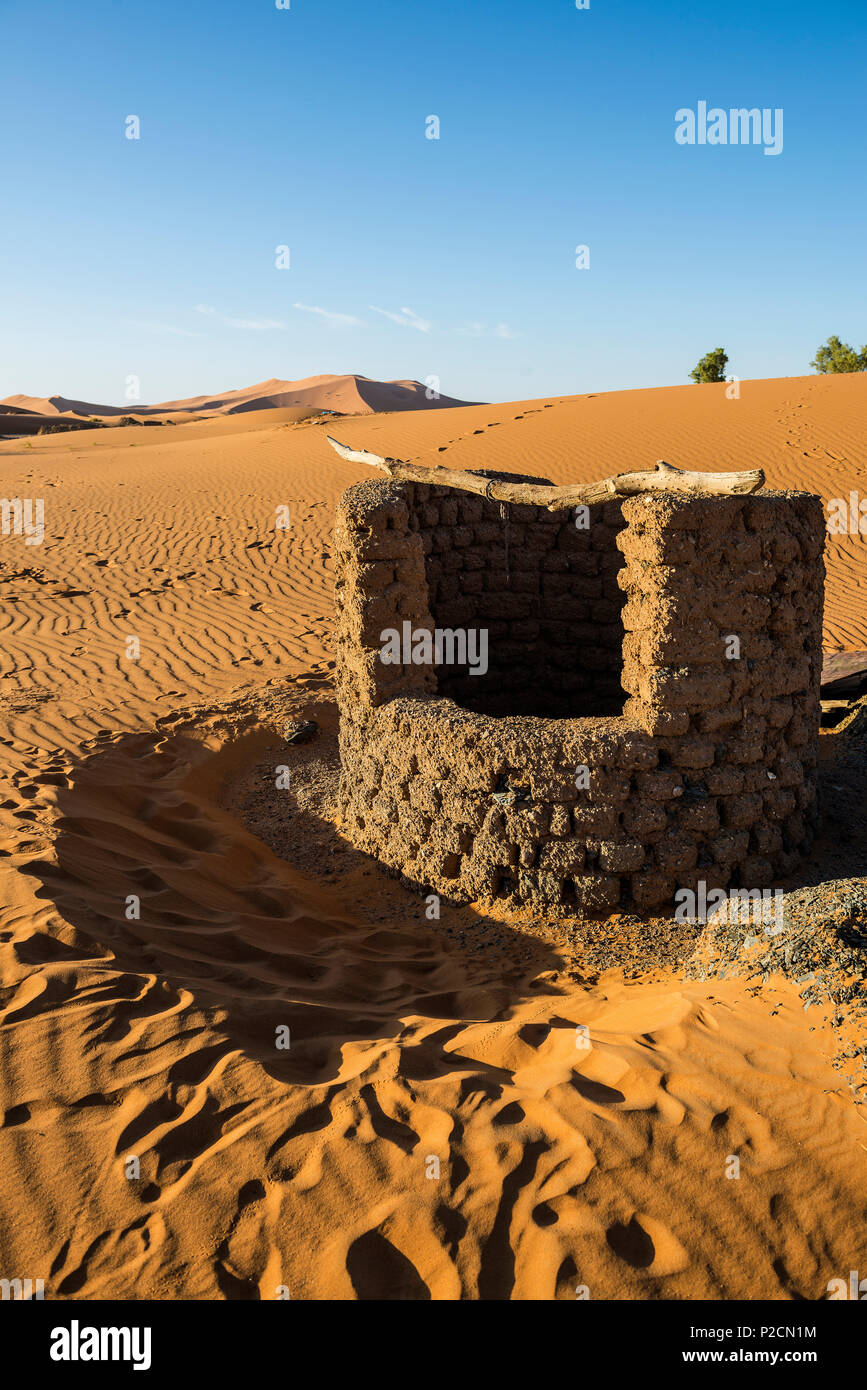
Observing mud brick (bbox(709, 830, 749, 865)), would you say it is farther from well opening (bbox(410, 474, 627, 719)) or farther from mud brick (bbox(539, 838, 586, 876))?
well opening (bbox(410, 474, 627, 719))

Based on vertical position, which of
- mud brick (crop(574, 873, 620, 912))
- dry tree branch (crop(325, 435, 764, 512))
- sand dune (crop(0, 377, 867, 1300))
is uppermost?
dry tree branch (crop(325, 435, 764, 512))

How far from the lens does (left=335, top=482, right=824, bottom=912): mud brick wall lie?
4.36 metres

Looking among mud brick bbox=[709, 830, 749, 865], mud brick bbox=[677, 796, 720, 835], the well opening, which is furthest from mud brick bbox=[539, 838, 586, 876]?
the well opening

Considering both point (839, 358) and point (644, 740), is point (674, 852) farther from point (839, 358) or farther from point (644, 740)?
point (839, 358)

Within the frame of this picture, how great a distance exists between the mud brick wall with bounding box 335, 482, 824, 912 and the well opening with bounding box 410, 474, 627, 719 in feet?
4.77

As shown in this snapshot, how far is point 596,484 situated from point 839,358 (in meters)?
38.9

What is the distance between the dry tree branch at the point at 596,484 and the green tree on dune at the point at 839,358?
122 feet

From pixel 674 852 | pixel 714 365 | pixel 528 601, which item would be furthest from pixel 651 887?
pixel 714 365

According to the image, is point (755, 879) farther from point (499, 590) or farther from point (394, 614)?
point (499, 590)

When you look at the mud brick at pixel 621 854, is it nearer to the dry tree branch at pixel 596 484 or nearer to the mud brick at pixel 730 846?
the mud brick at pixel 730 846

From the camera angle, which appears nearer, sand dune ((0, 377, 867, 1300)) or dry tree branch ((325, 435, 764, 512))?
sand dune ((0, 377, 867, 1300))

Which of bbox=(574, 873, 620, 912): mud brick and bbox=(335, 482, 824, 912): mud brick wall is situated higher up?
bbox=(335, 482, 824, 912): mud brick wall

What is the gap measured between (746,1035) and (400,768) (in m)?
2.45

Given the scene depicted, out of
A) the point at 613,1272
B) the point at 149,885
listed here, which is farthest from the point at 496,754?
the point at 613,1272
